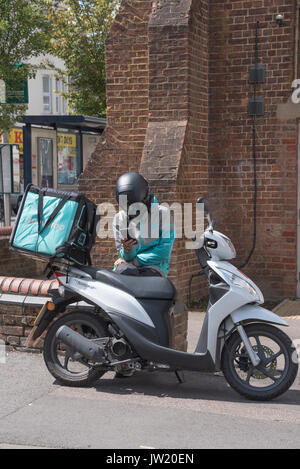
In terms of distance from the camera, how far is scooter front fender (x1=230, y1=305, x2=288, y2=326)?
541 cm

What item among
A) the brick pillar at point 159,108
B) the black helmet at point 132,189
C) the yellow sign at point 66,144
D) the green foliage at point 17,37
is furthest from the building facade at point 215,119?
the green foliage at point 17,37

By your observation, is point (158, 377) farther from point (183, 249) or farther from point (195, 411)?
point (183, 249)

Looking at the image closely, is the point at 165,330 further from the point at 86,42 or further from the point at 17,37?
→ the point at 86,42

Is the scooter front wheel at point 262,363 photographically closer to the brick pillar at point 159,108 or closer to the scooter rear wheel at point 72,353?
the scooter rear wheel at point 72,353

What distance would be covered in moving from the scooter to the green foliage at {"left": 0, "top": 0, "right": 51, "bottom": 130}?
11.8 meters

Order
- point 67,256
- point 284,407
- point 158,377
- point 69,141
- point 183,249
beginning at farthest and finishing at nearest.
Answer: point 69,141, point 183,249, point 158,377, point 67,256, point 284,407

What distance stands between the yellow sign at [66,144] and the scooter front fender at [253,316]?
1103 centimetres

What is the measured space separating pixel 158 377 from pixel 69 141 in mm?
11097

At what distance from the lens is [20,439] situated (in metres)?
4.64

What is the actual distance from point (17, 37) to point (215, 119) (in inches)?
354

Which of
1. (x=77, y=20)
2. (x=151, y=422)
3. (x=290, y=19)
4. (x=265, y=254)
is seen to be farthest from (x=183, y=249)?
(x=77, y=20)

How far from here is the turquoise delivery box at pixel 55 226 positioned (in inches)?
227

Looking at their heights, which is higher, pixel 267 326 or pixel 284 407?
pixel 267 326

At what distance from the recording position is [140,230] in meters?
5.88
